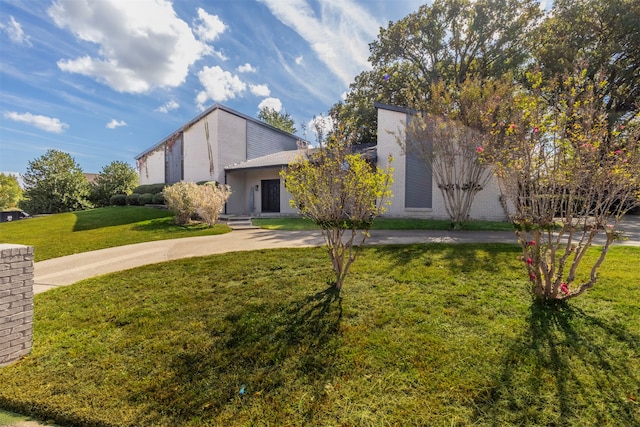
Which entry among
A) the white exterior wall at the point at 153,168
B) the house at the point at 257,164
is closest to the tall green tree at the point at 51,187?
the white exterior wall at the point at 153,168

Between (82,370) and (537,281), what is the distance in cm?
599

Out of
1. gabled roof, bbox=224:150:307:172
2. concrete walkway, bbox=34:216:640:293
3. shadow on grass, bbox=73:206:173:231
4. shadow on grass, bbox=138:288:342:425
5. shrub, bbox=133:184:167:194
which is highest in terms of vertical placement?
gabled roof, bbox=224:150:307:172

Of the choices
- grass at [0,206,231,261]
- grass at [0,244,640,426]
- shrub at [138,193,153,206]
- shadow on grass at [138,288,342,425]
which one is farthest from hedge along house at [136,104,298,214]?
shadow on grass at [138,288,342,425]

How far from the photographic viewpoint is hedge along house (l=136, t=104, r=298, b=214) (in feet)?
60.4

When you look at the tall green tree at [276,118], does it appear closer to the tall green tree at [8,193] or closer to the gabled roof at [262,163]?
the gabled roof at [262,163]

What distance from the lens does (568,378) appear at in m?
2.65

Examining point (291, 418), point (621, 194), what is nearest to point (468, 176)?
point (621, 194)

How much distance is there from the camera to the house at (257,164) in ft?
48.5

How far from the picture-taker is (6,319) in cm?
318

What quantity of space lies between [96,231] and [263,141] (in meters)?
12.5

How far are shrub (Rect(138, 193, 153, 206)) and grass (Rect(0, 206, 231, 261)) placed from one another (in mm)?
3597

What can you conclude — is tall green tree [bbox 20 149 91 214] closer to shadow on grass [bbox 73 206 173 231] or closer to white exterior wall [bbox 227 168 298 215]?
shadow on grass [bbox 73 206 173 231]

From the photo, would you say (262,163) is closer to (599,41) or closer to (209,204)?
(209,204)

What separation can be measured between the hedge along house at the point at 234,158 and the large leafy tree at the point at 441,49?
6186 millimetres
